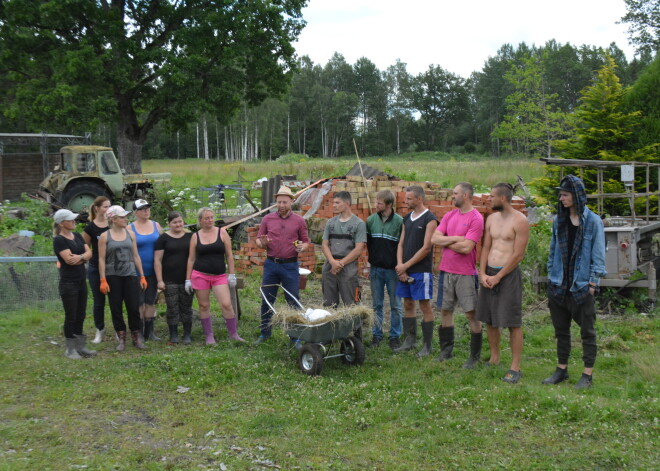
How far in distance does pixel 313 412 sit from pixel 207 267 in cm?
253

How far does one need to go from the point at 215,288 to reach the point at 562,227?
366 centimetres

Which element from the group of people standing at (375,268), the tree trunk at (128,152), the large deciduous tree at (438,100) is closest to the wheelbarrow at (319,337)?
the group of people standing at (375,268)

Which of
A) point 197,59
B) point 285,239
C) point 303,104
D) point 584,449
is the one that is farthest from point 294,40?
point 303,104

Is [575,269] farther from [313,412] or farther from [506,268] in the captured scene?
[313,412]

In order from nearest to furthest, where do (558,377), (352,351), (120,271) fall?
(558,377) → (352,351) → (120,271)

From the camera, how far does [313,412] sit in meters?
4.62

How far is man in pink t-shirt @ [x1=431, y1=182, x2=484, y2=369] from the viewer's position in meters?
5.74

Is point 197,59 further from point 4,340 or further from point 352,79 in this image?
point 352,79

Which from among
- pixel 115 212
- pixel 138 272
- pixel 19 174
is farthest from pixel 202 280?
pixel 19 174

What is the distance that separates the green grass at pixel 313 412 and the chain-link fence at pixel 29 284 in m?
1.59

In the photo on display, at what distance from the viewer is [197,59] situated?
21.0 metres

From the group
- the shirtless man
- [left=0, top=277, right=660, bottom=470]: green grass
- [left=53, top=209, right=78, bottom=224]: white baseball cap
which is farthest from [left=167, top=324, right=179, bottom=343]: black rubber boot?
the shirtless man

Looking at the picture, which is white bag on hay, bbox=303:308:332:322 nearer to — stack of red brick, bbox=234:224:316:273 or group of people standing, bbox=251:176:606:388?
group of people standing, bbox=251:176:606:388

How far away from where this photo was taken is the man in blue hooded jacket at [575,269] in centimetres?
497
